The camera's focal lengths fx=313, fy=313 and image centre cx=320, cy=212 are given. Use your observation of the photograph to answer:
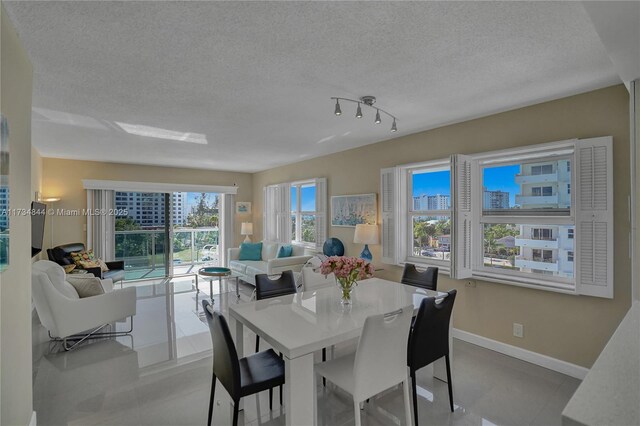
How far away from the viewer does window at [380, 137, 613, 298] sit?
2592 millimetres

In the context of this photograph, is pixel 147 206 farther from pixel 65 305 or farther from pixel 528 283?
pixel 528 283

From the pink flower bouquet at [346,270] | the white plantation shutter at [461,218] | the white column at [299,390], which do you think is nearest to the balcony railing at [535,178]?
Result: the white plantation shutter at [461,218]

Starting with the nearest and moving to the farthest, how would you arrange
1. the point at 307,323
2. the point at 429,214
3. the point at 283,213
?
1. the point at 307,323
2. the point at 429,214
3. the point at 283,213

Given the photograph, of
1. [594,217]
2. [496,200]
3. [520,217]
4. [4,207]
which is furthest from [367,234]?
[4,207]

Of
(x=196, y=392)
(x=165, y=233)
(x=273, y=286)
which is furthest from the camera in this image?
(x=165, y=233)

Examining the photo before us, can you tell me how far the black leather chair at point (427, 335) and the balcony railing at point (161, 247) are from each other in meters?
6.46

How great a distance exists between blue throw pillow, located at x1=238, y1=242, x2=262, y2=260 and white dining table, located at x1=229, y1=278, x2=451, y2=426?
401 centimetres

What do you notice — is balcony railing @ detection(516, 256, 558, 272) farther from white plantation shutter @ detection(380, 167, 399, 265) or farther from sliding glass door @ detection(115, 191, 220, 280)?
sliding glass door @ detection(115, 191, 220, 280)

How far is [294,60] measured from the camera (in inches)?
85.3

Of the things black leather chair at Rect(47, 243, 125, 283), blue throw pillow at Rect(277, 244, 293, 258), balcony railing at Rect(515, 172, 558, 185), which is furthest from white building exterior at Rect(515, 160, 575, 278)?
black leather chair at Rect(47, 243, 125, 283)

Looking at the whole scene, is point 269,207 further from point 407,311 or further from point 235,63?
point 407,311

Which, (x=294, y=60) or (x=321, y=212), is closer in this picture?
(x=294, y=60)

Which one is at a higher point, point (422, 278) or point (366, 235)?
point (366, 235)

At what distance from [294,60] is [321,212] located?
3.65 m
